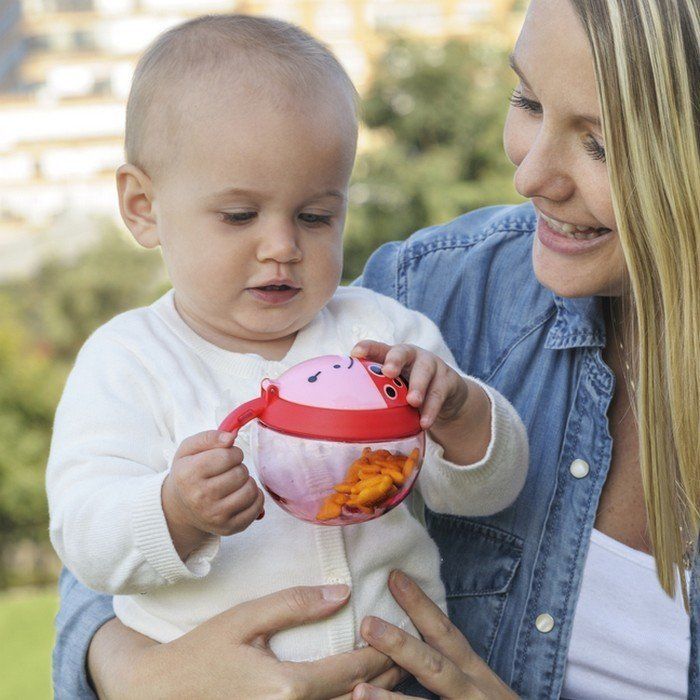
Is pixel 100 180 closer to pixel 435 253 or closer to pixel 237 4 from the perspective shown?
pixel 237 4

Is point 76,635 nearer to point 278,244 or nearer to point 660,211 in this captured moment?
point 278,244

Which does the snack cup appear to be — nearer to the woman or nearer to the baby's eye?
the woman

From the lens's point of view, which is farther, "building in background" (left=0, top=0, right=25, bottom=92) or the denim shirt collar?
"building in background" (left=0, top=0, right=25, bottom=92)

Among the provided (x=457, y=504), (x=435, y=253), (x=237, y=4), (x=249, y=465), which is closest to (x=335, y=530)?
(x=249, y=465)

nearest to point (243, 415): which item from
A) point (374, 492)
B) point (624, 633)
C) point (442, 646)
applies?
point (374, 492)

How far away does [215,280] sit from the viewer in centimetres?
191

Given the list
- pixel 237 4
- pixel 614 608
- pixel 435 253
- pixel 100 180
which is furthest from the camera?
pixel 237 4

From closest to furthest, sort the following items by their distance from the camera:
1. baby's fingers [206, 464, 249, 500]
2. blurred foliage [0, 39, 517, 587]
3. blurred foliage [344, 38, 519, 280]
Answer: baby's fingers [206, 464, 249, 500] < blurred foliage [0, 39, 517, 587] < blurred foliage [344, 38, 519, 280]

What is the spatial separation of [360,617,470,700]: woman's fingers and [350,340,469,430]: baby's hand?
0.35 m

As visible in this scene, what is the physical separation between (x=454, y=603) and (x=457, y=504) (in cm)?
35

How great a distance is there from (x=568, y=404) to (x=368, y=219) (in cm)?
1252

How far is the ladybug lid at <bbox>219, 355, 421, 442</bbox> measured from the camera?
1661mm

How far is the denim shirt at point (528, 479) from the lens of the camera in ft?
7.23

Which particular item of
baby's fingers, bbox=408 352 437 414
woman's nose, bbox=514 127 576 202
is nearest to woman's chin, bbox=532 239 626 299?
woman's nose, bbox=514 127 576 202
